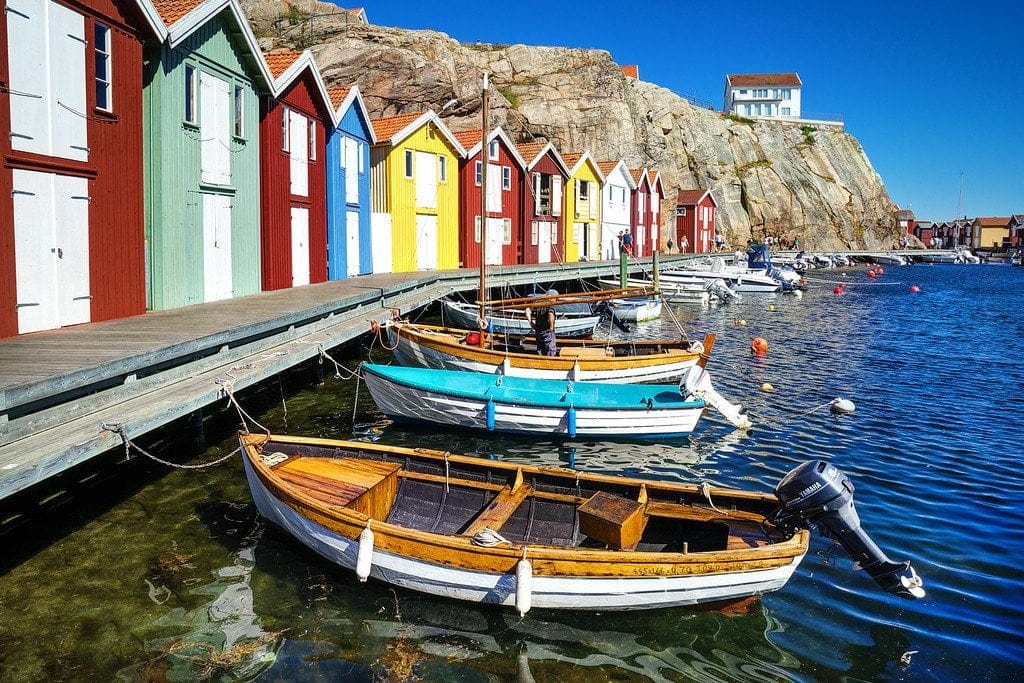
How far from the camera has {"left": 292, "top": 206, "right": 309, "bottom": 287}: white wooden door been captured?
27.3 m

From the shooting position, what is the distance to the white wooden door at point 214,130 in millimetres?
21000

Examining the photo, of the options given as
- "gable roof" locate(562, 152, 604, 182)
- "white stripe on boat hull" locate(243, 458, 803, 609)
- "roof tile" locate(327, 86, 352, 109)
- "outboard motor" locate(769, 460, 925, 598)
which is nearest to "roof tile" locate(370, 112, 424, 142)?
"roof tile" locate(327, 86, 352, 109)

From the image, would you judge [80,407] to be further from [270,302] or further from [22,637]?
[270,302]

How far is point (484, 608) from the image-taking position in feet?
27.6

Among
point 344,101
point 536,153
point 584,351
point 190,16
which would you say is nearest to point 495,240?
point 536,153

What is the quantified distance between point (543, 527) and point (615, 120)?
254 ft

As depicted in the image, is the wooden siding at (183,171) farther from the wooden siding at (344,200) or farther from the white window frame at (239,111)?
the wooden siding at (344,200)

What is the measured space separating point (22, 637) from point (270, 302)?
14.3 m

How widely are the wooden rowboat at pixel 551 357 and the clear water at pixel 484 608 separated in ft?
8.71

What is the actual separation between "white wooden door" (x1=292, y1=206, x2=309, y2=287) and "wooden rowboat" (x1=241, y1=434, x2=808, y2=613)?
17.9 meters

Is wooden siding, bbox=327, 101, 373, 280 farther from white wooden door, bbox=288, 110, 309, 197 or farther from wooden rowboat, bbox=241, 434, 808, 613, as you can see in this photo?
wooden rowboat, bbox=241, 434, 808, 613

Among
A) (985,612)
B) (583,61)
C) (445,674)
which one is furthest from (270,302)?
(583,61)

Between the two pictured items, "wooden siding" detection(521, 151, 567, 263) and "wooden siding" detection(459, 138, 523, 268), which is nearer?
"wooden siding" detection(459, 138, 523, 268)

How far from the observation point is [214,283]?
21.8 m
